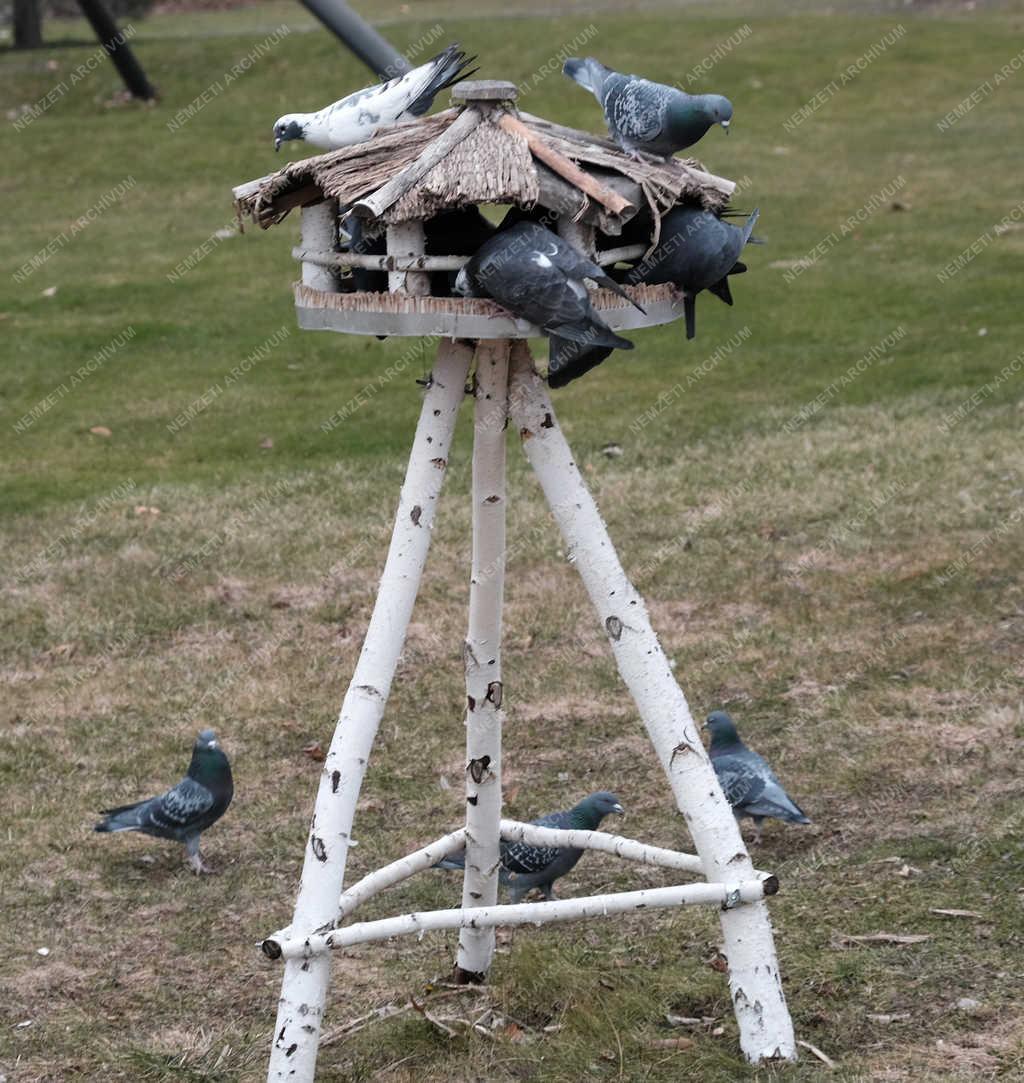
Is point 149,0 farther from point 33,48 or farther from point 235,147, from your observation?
point 235,147

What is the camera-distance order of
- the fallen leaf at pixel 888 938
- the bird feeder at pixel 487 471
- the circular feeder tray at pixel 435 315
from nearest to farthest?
the circular feeder tray at pixel 435 315, the bird feeder at pixel 487 471, the fallen leaf at pixel 888 938

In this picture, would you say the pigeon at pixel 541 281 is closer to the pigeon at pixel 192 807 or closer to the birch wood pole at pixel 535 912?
the birch wood pole at pixel 535 912

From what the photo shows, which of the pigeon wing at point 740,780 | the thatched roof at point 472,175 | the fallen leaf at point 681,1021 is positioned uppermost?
the thatched roof at point 472,175

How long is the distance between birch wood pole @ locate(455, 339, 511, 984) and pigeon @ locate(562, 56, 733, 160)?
592 millimetres

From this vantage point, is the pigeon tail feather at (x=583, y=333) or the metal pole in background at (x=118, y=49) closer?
the pigeon tail feather at (x=583, y=333)

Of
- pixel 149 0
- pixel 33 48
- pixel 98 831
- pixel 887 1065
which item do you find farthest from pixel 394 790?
pixel 149 0

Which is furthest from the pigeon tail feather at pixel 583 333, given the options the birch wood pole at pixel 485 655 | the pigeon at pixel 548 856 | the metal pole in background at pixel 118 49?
the metal pole in background at pixel 118 49

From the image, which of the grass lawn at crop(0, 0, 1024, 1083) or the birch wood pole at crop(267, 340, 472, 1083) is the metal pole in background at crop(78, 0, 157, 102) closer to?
the grass lawn at crop(0, 0, 1024, 1083)

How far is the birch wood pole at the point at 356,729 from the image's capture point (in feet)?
12.5

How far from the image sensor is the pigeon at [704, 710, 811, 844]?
523 cm

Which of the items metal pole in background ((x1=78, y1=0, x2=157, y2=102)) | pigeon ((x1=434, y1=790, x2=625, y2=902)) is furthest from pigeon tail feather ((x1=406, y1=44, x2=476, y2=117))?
metal pole in background ((x1=78, y1=0, x2=157, y2=102))

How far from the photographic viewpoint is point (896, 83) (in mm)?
19188

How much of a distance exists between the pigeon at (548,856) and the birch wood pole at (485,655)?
527 millimetres

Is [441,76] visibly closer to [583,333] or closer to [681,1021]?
[583,333]
